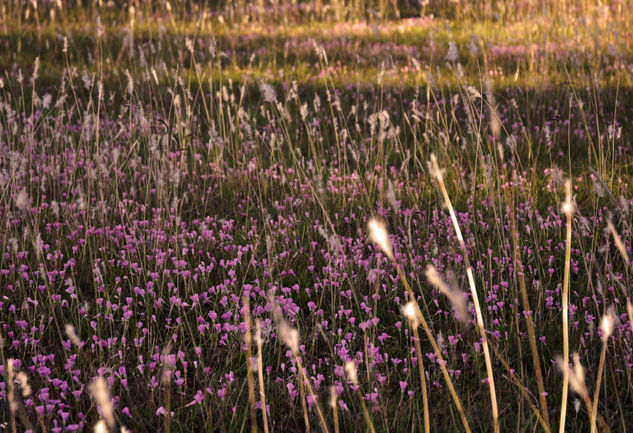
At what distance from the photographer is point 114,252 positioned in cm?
336

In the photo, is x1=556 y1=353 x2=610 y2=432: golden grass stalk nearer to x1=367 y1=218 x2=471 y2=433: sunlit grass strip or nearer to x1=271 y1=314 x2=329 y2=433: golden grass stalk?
x1=367 y1=218 x2=471 y2=433: sunlit grass strip

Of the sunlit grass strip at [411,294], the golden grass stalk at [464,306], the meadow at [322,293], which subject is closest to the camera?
the sunlit grass strip at [411,294]

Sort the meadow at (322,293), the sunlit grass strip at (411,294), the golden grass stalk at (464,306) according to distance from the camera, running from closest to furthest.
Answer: the sunlit grass strip at (411,294) < the golden grass stalk at (464,306) < the meadow at (322,293)

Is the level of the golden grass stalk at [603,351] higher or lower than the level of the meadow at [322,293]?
higher

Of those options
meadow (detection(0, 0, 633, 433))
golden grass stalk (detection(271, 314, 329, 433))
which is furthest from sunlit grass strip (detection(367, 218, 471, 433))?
golden grass stalk (detection(271, 314, 329, 433))

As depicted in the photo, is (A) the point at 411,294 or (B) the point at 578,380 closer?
(A) the point at 411,294

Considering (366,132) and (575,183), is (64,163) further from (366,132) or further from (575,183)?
(575,183)

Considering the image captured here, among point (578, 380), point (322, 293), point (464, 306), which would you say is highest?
point (464, 306)

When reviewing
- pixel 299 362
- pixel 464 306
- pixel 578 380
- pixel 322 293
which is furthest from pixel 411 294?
pixel 322 293

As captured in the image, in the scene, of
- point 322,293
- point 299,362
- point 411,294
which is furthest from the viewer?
point 322,293

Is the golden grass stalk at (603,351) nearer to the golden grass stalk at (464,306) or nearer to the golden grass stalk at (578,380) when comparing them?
the golden grass stalk at (578,380)

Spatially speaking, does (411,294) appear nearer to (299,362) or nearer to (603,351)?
(299,362)

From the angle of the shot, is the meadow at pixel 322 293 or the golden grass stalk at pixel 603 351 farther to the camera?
the meadow at pixel 322 293

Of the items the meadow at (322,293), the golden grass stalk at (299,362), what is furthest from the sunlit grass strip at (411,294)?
the golden grass stalk at (299,362)
